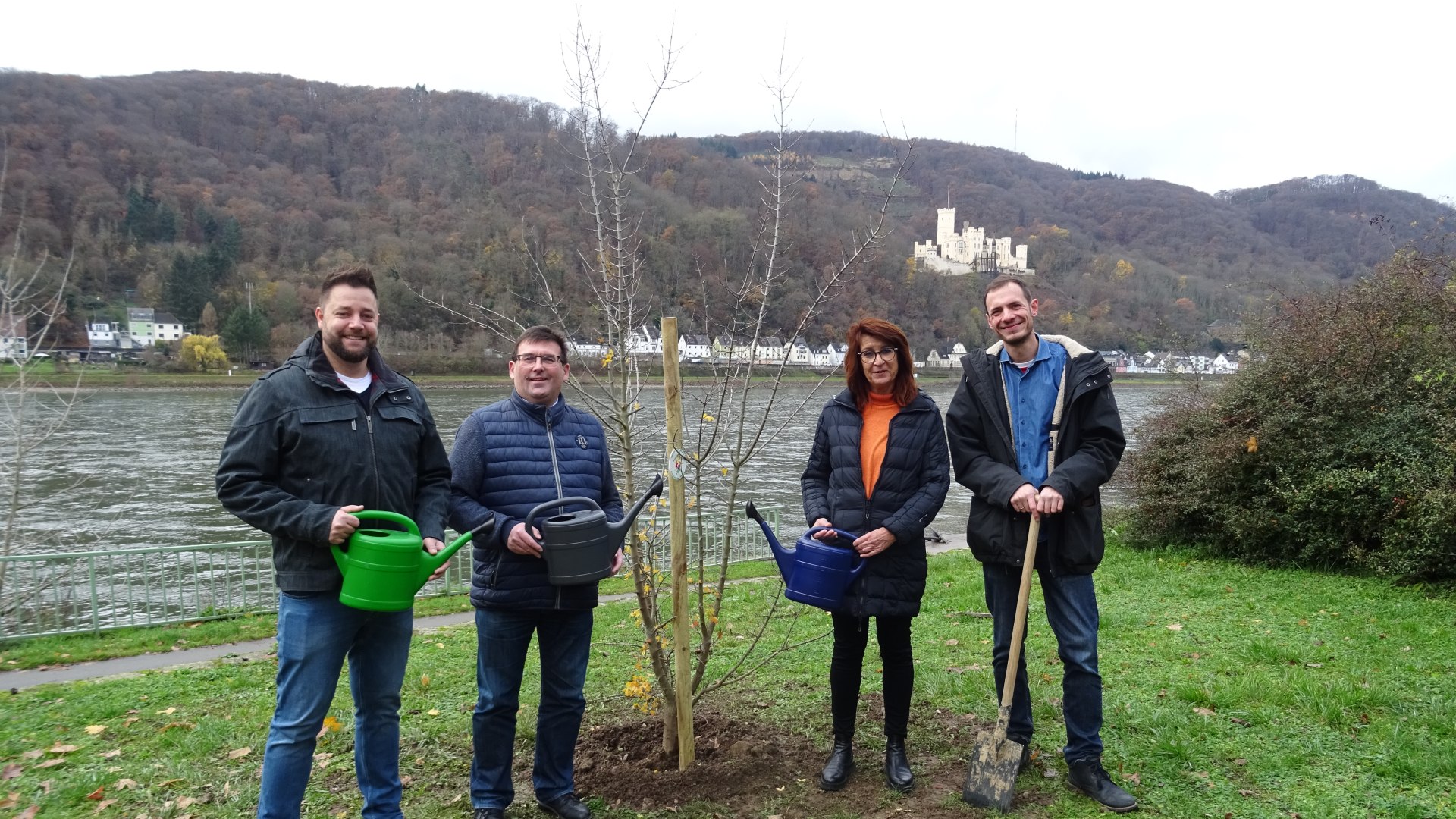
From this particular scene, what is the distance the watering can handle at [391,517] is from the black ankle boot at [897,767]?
2119 millimetres

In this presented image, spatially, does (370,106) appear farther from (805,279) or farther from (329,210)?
(805,279)

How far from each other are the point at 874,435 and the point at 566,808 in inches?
75.2

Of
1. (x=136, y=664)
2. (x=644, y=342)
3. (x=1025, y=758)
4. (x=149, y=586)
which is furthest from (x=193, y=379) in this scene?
(x=1025, y=758)

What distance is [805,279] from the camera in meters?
4.82

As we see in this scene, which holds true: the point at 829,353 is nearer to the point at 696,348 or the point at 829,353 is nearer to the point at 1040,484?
the point at 696,348

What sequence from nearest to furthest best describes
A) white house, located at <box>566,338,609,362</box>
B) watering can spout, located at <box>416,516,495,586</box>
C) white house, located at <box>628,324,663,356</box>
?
watering can spout, located at <box>416,516,495,586</box> → white house, located at <box>628,324,663,356</box> → white house, located at <box>566,338,609,362</box>

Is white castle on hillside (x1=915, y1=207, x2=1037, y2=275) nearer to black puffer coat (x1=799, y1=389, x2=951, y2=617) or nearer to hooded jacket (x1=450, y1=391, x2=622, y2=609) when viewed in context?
black puffer coat (x1=799, y1=389, x2=951, y2=617)

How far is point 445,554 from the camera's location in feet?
9.16

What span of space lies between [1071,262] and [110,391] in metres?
60.3

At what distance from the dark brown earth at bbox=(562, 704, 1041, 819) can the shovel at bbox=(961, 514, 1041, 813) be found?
0.07 metres

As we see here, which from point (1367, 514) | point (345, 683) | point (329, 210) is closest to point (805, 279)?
point (345, 683)

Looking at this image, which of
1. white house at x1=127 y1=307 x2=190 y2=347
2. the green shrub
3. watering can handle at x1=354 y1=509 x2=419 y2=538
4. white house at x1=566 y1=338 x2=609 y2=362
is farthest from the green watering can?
white house at x1=127 y1=307 x2=190 y2=347

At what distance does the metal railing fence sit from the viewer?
8484 millimetres

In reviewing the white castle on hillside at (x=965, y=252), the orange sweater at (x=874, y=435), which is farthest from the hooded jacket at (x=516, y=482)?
the white castle on hillside at (x=965, y=252)
